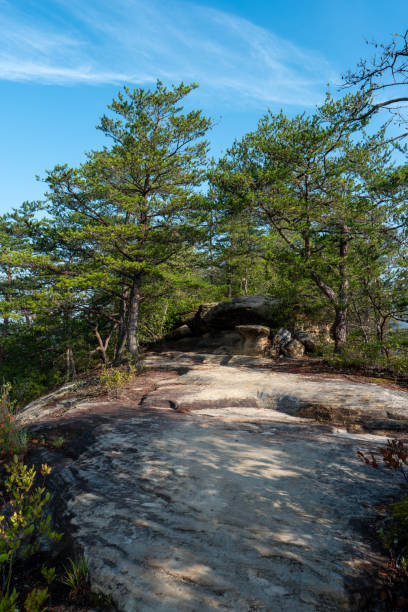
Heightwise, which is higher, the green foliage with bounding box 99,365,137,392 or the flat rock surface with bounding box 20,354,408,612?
the flat rock surface with bounding box 20,354,408,612

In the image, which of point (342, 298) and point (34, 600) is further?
point (342, 298)

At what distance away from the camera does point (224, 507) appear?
308 centimetres

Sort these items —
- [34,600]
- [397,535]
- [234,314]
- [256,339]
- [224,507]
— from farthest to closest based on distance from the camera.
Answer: [234,314] < [256,339] < [224,507] < [397,535] < [34,600]

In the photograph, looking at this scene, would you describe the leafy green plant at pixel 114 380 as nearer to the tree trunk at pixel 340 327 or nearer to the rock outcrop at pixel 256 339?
the rock outcrop at pixel 256 339

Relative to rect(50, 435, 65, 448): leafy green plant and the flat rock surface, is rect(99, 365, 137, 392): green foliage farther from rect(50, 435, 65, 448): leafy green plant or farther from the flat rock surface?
rect(50, 435, 65, 448): leafy green plant

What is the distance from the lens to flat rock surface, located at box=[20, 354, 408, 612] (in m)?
2.16

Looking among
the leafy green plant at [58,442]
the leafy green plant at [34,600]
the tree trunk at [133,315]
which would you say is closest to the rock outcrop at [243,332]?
the tree trunk at [133,315]

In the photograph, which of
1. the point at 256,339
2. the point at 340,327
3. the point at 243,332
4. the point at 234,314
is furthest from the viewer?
the point at 234,314

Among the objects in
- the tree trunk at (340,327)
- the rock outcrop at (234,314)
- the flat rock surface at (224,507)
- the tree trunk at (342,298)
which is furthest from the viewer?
the rock outcrop at (234,314)

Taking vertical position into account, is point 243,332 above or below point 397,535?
above

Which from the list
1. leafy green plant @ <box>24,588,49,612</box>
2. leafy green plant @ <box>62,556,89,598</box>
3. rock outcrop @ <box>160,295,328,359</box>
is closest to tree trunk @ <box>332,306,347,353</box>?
rock outcrop @ <box>160,295,328,359</box>

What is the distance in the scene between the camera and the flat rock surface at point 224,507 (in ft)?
7.10

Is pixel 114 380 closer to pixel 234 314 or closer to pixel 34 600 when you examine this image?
pixel 34 600

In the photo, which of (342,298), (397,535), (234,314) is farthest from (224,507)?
(234,314)
